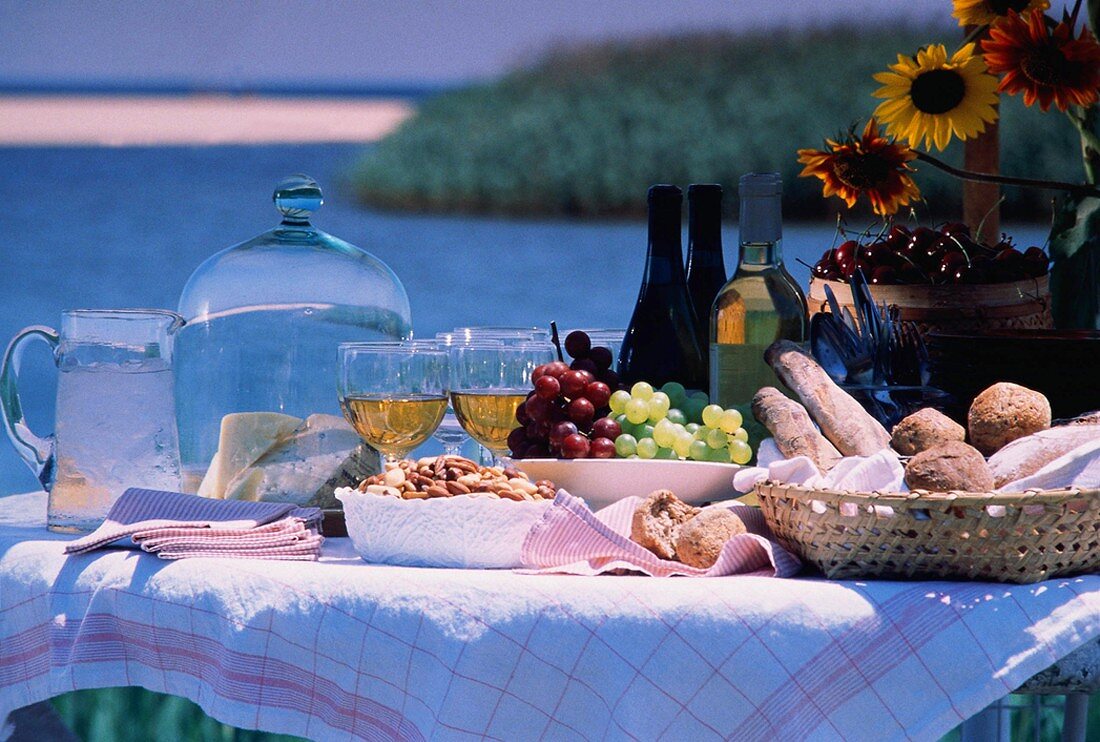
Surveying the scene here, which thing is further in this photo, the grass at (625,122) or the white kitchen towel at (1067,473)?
the grass at (625,122)

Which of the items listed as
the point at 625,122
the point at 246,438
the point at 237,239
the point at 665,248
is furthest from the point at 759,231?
the point at 237,239

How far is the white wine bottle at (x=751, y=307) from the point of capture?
1.52 m

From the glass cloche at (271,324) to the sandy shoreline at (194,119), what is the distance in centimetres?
2335

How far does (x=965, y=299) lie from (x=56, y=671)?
1053mm

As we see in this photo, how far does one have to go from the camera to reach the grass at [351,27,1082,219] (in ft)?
74.2

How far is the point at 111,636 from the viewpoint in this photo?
1270 mm

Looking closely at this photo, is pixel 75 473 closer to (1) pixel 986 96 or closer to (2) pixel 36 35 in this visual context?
(1) pixel 986 96

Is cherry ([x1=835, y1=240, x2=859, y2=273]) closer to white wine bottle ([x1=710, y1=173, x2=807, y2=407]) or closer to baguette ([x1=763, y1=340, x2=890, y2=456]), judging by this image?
white wine bottle ([x1=710, y1=173, x2=807, y2=407])

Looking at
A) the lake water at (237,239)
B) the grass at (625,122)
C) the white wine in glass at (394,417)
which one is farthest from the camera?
the grass at (625,122)

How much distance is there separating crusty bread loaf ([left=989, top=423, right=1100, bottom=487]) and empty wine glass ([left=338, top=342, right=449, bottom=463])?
0.55 metres

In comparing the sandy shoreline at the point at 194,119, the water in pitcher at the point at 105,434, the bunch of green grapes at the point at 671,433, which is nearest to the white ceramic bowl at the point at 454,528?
the bunch of green grapes at the point at 671,433

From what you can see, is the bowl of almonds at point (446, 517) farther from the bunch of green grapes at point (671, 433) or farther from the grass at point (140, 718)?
the grass at point (140, 718)

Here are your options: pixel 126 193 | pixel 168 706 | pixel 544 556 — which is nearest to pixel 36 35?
pixel 126 193

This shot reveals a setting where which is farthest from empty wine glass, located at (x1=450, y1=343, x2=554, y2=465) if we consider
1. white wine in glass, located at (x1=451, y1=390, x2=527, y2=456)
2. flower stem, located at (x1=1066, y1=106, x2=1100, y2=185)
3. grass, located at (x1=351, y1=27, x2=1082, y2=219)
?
grass, located at (x1=351, y1=27, x2=1082, y2=219)
